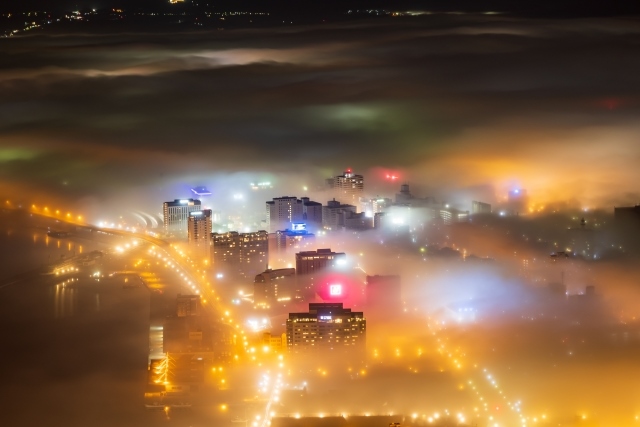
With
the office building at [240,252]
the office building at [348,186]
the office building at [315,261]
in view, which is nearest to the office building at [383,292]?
the office building at [315,261]

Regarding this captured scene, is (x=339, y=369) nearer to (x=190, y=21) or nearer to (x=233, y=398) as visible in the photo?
(x=233, y=398)

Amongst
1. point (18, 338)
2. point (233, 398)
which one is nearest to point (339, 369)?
point (233, 398)

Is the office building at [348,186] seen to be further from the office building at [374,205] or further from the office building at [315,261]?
the office building at [315,261]

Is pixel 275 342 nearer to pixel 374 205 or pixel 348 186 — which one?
pixel 374 205

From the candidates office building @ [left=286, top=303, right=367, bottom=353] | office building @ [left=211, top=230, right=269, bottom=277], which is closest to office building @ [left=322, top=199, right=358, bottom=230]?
office building @ [left=211, top=230, right=269, bottom=277]

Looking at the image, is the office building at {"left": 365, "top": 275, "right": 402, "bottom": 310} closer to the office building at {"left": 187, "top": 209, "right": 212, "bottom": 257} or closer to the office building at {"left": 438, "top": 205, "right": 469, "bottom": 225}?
the office building at {"left": 438, "top": 205, "right": 469, "bottom": 225}
